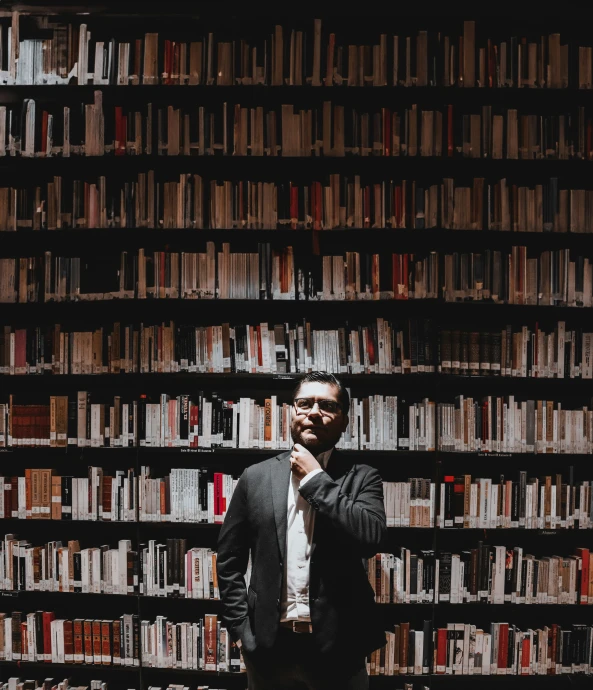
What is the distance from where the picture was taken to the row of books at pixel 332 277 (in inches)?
115

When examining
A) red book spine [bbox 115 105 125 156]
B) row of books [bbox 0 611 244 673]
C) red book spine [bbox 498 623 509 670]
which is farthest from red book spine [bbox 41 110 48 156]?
red book spine [bbox 498 623 509 670]

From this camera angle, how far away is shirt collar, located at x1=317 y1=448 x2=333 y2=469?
7.25ft

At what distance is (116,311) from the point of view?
3.28m

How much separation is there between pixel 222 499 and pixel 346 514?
3.74ft

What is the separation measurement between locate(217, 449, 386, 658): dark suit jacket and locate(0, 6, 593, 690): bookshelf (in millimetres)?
784

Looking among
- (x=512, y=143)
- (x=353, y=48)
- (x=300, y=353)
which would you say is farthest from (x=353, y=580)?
(x=353, y=48)

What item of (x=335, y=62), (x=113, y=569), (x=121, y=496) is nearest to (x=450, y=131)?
(x=335, y=62)

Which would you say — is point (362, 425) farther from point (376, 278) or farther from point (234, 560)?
Result: point (234, 560)

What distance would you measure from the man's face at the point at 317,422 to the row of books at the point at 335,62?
165 cm

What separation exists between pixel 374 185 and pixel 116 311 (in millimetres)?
1539

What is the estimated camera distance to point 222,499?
2.93 metres

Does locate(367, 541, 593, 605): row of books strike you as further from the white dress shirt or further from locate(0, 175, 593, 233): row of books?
locate(0, 175, 593, 233): row of books

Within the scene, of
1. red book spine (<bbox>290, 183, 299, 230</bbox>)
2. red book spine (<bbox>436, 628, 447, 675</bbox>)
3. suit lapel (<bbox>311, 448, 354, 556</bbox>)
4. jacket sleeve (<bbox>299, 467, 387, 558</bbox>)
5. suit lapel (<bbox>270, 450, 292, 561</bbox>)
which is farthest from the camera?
red book spine (<bbox>290, 183, 299, 230</bbox>)

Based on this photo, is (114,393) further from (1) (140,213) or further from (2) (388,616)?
(2) (388,616)
